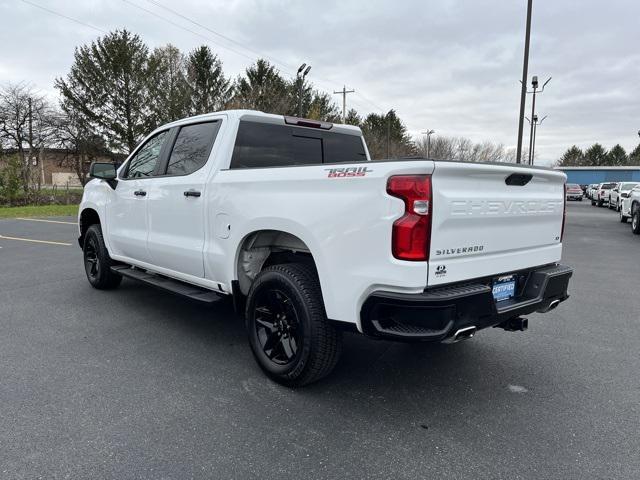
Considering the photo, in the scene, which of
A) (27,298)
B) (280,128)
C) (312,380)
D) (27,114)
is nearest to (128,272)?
(27,298)

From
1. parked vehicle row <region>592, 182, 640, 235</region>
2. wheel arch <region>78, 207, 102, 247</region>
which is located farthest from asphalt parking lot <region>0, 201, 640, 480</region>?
parked vehicle row <region>592, 182, 640, 235</region>

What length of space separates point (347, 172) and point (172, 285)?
239cm

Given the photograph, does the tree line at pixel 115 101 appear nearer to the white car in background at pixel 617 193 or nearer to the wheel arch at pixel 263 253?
the white car in background at pixel 617 193

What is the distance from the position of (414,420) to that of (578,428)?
3.25 feet

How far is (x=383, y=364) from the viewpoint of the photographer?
3.76 m

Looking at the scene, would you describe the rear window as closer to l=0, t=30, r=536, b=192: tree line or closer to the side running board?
the side running board

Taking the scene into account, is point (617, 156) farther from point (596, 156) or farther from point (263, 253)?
point (263, 253)

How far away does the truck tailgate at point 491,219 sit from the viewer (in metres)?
2.60

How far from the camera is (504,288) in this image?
10.2 ft

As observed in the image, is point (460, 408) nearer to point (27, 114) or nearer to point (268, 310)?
point (268, 310)

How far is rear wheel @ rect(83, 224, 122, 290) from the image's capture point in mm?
5666

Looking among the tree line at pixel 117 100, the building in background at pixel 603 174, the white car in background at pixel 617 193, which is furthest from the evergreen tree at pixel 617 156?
the tree line at pixel 117 100

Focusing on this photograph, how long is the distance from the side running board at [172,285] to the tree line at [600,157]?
97.0 meters

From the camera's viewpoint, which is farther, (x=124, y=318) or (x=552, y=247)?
(x=124, y=318)
